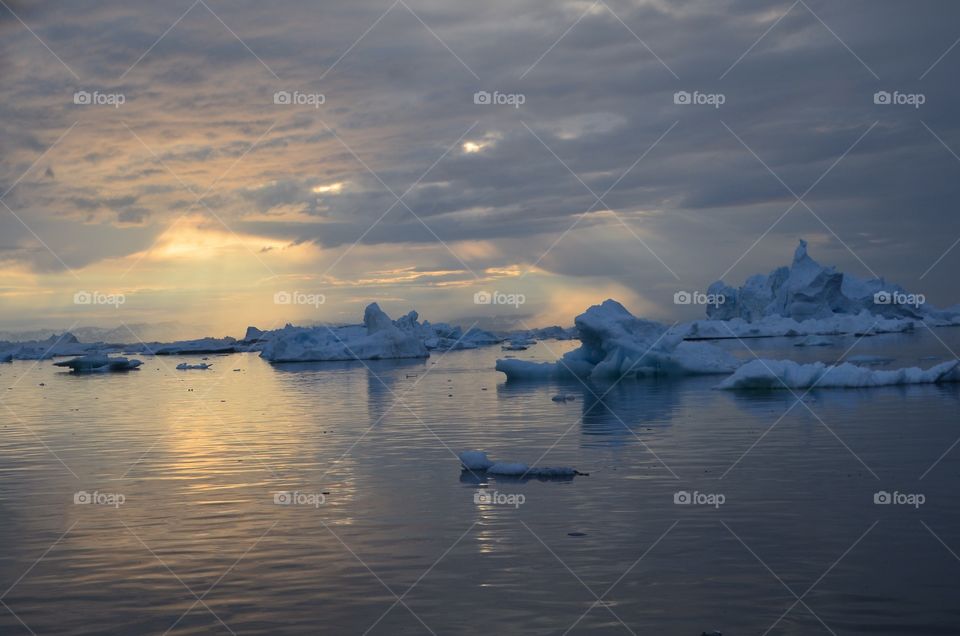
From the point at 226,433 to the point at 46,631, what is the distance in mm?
15207

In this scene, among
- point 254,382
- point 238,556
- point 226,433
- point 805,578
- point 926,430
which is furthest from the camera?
point 254,382

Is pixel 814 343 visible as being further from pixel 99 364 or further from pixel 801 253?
pixel 99 364

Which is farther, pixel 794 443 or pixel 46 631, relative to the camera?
pixel 794 443

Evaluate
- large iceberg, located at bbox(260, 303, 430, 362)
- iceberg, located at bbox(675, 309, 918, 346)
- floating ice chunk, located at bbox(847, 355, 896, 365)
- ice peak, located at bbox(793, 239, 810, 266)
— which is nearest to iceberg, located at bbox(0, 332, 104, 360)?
large iceberg, located at bbox(260, 303, 430, 362)

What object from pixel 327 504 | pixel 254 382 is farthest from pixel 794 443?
pixel 254 382

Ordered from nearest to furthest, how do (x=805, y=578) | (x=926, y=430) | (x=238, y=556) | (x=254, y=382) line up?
(x=805, y=578) → (x=238, y=556) → (x=926, y=430) → (x=254, y=382)

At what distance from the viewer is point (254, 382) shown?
46.6 m

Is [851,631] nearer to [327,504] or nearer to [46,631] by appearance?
[46,631]

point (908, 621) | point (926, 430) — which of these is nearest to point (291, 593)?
point (908, 621)

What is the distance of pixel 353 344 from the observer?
7006 cm

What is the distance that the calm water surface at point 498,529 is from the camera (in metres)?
8.48

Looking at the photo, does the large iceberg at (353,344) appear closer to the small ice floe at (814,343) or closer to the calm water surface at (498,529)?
the small ice floe at (814,343)

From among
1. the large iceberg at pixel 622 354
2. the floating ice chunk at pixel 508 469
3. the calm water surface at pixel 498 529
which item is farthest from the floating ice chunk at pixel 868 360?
the floating ice chunk at pixel 508 469

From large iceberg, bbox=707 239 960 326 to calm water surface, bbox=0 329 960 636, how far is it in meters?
64.9
